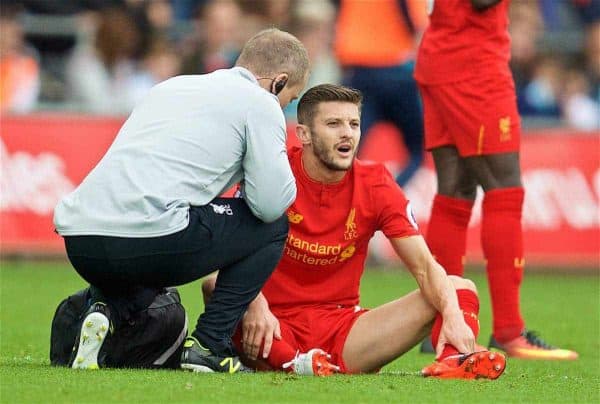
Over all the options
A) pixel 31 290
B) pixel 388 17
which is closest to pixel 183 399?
pixel 31 290

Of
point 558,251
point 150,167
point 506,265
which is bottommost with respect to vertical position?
point 558,251

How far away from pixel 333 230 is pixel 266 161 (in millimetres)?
668

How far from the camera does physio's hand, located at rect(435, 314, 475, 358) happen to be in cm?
606

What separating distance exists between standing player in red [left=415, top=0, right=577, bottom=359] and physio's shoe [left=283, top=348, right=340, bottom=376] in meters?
1.66

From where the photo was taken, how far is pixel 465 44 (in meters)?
7.68

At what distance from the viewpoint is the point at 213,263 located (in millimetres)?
5996

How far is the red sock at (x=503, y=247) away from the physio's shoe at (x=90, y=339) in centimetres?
239

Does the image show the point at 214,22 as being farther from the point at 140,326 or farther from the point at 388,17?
the point at 140,326

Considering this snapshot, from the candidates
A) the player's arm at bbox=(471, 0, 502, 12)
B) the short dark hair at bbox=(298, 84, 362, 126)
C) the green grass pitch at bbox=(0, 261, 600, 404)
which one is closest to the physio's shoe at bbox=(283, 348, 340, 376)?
the green grass pitch at bbox=(0, 261, 600, 404)

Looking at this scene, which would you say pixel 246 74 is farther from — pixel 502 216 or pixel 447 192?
pixel 502 216

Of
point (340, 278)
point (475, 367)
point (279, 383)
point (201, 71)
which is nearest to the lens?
point (279, 383)

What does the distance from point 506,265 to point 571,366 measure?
783 millimetres

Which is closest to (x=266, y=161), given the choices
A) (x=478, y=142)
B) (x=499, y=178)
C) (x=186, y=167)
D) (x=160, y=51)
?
(x=186, y=167)

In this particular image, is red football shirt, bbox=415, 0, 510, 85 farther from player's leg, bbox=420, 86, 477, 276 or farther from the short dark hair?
the short dark hair
